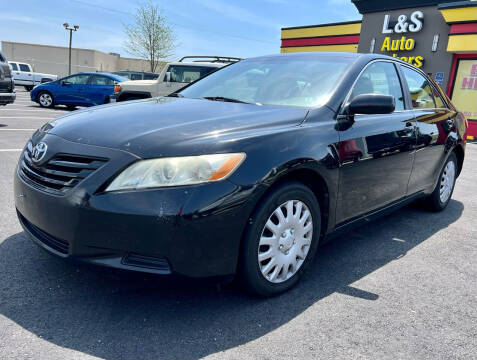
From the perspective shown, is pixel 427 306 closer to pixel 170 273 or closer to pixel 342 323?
pixel 342 323

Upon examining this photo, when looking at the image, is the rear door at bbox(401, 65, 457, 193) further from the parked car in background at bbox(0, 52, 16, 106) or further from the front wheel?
the parked car in background at bbox(0, 52, 16, 106)

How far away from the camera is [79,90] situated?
15086 mm

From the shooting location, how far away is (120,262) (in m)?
2.06

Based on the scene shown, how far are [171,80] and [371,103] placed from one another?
838 centimetres

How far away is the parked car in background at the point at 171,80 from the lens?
1034cm

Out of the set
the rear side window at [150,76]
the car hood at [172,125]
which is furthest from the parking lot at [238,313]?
the rear side window at [150,76]

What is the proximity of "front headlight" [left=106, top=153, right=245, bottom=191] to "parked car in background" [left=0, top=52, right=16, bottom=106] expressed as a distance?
8619 millimetres

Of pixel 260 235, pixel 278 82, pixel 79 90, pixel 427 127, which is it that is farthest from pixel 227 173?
pixel 79 90

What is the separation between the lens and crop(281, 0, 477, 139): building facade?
53.0ft

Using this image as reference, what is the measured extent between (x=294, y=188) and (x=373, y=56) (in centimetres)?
166

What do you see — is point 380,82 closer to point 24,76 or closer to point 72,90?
point 72,90

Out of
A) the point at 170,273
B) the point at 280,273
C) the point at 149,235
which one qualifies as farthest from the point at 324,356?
the point at 149,235

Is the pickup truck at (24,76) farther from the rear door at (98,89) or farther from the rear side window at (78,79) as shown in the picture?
the rear door at (98,89)

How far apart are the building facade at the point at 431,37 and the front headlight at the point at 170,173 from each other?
15008mm
